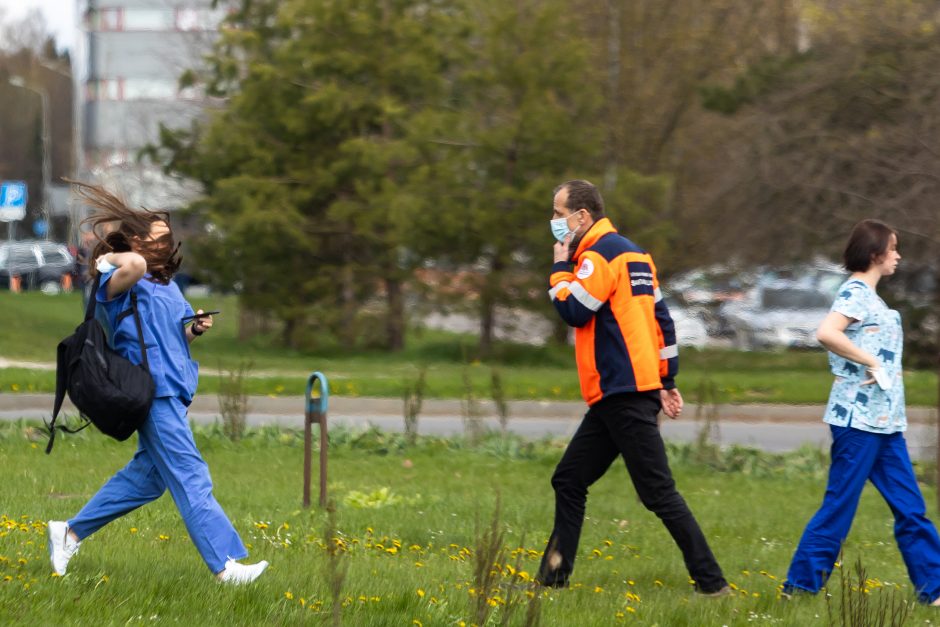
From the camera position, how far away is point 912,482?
21.6 feet

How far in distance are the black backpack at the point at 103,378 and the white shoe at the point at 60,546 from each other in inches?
18.1

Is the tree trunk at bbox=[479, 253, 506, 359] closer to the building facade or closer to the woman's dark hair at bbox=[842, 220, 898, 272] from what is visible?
the building facade

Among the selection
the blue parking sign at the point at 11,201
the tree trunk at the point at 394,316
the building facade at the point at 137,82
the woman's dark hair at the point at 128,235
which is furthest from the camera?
the building facade at the point at 137,82

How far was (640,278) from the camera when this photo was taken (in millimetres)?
6352

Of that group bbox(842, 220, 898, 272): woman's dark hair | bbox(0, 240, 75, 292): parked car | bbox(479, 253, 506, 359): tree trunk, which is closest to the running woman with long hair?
bbox(842, 220, 898, 272): woman's dark hair

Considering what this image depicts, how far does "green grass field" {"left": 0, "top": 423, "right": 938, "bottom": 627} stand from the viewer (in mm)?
5293

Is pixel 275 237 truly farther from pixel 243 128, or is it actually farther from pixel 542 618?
pixel 542 618

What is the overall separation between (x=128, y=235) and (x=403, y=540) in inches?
112

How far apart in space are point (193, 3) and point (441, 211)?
18.0m

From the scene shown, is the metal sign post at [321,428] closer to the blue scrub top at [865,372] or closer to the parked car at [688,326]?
the blue scrub top at [865,372]

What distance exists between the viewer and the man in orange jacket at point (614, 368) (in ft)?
20.6

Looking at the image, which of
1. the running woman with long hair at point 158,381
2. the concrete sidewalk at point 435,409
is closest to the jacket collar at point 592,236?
the running woman with long hair at point 158,381

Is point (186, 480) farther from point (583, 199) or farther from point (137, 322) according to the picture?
point (583, 199)

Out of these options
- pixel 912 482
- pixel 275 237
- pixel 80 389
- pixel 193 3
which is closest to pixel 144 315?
pixel 80 389
